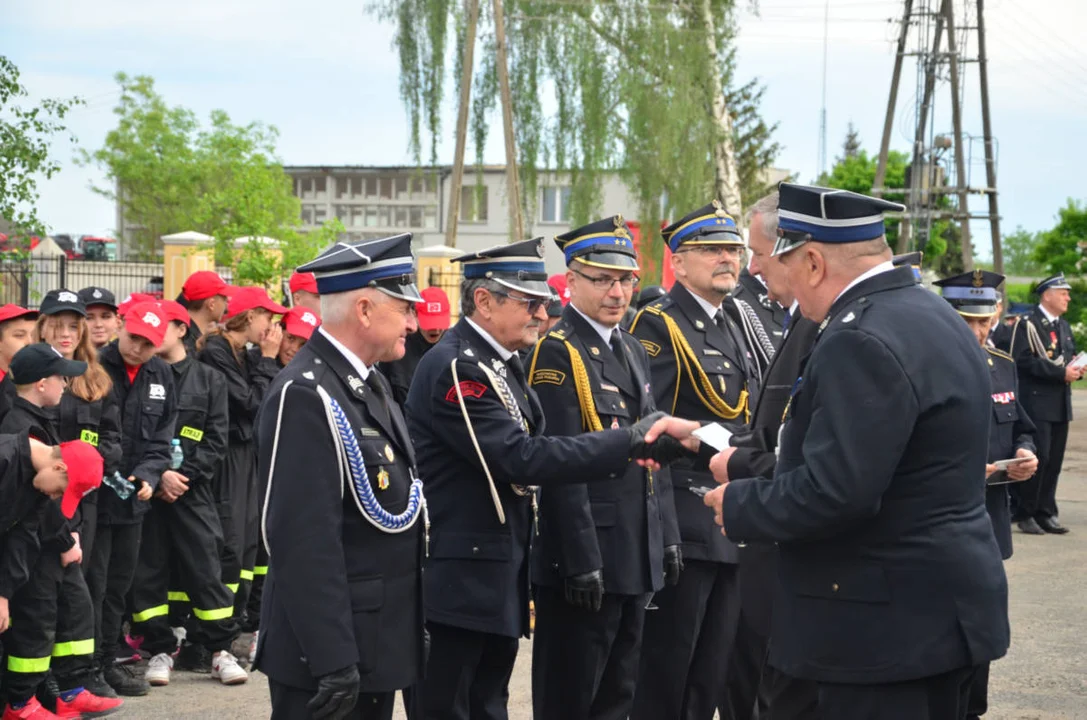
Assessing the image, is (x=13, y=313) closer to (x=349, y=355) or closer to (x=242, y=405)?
(x=242, y=405)

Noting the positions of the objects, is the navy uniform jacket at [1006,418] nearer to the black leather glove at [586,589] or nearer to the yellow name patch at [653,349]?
the yellow name patch at [653,349]

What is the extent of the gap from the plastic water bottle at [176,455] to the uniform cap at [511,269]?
125 inches

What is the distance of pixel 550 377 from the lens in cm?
534

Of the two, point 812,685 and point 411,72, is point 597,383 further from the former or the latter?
point 411,72

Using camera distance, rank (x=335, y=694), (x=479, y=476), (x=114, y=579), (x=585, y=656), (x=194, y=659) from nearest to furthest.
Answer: (x=335, y=694)
(x=479, y=476)
(x=585, y=656)
(x=114, y=579)
(x=194, y=659)

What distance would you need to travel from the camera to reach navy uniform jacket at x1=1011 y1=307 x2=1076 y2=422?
1348 cm

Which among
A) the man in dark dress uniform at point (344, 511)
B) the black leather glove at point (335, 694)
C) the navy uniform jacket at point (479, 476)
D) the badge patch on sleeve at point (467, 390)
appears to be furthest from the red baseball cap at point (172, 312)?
the black leather glove at point (335, 694)

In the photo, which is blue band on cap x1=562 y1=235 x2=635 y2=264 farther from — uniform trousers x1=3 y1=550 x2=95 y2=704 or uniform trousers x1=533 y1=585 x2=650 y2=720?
uniform trousers x1=3 y1=550 x2=95 y2=704

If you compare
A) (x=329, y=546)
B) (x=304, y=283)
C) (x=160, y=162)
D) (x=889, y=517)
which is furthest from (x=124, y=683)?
(x=160, y=162)

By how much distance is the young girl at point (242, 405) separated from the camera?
26.6ft

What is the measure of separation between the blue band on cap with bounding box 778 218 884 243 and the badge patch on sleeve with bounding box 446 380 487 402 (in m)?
1.55

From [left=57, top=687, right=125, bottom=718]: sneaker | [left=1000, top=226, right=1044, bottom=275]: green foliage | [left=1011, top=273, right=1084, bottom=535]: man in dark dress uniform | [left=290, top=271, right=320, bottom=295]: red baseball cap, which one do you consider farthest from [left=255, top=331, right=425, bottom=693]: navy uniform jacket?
[left=1000, top=226, right=1044, bottom=275]: green foliage

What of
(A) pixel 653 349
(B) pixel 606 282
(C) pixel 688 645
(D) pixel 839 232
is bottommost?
(C) pixel 688 645

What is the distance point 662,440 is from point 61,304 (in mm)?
4068
